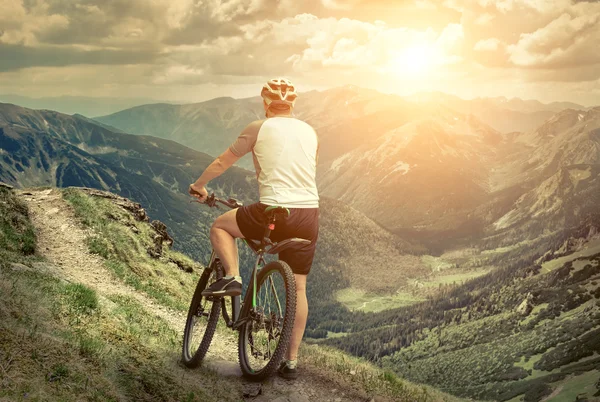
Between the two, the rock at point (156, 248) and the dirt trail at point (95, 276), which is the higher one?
the dirt trail at point (95, 276)

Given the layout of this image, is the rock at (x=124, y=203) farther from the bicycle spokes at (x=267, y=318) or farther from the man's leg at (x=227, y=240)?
the bicycle spokes at (x=267, y=318)

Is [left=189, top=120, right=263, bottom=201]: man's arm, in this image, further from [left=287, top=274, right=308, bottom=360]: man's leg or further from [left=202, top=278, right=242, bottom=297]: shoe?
[left=287, top=274, right=308, bottom=360]: man's leg

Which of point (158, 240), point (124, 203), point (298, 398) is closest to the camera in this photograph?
point (298, 398)

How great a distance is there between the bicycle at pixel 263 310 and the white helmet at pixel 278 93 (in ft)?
6.41

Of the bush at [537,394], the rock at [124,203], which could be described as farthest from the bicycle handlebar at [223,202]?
the bush at [537,394]

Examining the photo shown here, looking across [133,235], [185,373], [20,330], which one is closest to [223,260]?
[185,373]

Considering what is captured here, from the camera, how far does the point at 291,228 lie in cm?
789

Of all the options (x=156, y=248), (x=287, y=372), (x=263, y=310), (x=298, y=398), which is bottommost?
(x=156, y=248)

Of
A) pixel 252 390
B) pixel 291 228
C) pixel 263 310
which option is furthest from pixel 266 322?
pixel 291 228

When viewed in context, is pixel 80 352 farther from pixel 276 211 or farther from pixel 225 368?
pixel 276 211

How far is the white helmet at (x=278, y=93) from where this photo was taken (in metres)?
8.14

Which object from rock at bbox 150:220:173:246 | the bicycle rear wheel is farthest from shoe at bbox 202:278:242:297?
rock at bbox 150:220:173:246

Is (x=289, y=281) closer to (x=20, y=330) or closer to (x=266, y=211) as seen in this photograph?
(x=266, y=211)

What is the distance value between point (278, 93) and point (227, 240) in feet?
9.37
